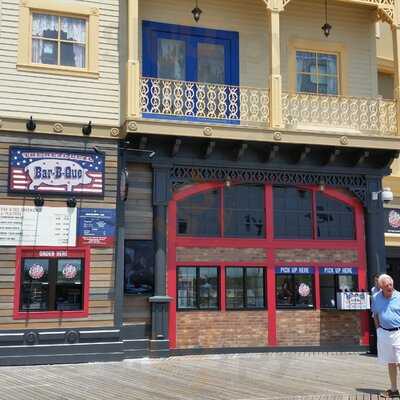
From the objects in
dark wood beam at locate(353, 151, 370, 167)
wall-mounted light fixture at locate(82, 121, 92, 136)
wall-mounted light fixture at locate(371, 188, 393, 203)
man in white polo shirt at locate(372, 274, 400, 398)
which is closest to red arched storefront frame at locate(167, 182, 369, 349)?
wall-mounted light fixture at locate(371, 188, 393, 203)

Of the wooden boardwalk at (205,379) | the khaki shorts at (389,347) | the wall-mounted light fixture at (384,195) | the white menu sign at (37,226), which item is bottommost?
the wooden boardwalk at (205,379)

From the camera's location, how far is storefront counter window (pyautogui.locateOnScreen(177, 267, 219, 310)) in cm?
1372

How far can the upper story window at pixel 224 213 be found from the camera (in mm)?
14000

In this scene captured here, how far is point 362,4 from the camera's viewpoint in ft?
50.8

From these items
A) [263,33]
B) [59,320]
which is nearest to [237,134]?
[263,33]

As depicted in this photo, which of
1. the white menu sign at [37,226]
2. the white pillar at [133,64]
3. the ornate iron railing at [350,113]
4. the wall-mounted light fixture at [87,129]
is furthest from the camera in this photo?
the ornate iron railing at [350,113]

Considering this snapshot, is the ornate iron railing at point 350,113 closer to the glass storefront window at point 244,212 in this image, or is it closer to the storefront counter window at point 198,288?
the glass storefront window at point 244,212

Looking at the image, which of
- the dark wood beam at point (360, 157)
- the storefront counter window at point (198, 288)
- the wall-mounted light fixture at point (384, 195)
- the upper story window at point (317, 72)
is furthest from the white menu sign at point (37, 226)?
the wall-mounted light fixture at point (384, 195)

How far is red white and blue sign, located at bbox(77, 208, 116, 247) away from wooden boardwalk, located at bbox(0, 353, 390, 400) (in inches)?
96.6

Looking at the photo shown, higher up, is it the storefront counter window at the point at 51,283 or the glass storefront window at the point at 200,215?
the glass storefront window at the point at 200,215

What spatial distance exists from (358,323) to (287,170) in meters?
3.99

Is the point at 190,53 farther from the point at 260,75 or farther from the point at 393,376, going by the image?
the point at 393,376

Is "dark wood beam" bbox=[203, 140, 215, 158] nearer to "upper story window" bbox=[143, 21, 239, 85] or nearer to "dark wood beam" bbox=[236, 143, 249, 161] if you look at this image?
"dark wood beam" bbox=[236, 143, 249, 161]

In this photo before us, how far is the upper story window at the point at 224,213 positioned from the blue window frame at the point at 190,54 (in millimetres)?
1737
